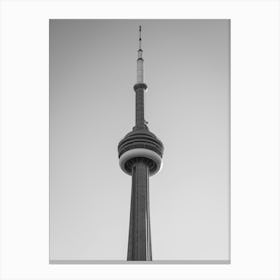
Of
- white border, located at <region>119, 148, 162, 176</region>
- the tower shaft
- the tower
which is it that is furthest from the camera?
white border, located at <region>119, 148, 162, 176</region>

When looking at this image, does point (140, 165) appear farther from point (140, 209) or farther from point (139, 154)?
point (140, 209)

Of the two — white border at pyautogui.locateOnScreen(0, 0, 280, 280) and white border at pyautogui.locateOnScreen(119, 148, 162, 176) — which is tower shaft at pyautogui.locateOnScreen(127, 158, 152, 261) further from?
white border at pyautogui.locateOnScreen(0, 0, 280, 280)

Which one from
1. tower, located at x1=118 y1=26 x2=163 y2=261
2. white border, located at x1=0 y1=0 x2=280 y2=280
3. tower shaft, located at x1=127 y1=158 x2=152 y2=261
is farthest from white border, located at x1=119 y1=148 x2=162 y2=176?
white border, located at x1=0 y1=0 x2=280 y2=280
